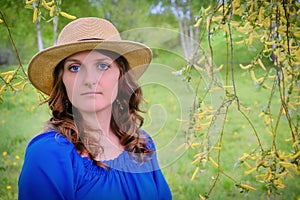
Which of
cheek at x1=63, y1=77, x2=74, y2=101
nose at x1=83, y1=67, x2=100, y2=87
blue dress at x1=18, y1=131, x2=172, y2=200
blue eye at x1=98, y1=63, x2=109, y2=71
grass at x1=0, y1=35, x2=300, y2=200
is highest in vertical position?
blue eye at x1=98, y1=63, x2=109, y2=71

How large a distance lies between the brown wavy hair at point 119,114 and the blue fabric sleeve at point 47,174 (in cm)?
6

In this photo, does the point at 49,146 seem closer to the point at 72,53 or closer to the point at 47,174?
the point at 47,174

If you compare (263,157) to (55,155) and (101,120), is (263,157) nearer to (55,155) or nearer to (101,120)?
(101,120)

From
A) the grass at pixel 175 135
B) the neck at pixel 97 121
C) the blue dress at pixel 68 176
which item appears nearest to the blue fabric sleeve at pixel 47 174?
the blue dress at pixel 68 176

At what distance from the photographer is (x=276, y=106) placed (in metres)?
2.49

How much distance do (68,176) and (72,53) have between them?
0.28 meters

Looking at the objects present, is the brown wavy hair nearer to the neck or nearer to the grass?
the neck

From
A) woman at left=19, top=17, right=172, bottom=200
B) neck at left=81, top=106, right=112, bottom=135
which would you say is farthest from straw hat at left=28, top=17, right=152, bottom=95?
neck at left=81, top=106, right=112, bottom=135

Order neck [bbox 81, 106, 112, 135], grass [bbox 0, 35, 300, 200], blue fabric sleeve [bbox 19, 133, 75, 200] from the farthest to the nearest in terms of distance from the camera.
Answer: grass [bbox 0, 35, 300, 200] → neck [bbox 81, 106, 112, 135] → blue fabric sleeve [bbox 19, 133, 75, 200]

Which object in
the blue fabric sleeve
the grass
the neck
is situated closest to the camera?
the blue fabric sleeve

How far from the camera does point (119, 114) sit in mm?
1104

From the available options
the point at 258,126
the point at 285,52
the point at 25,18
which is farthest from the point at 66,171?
the point at 258,126

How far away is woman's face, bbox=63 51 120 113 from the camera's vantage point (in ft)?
3.04

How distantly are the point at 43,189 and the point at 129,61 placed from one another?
39cm
